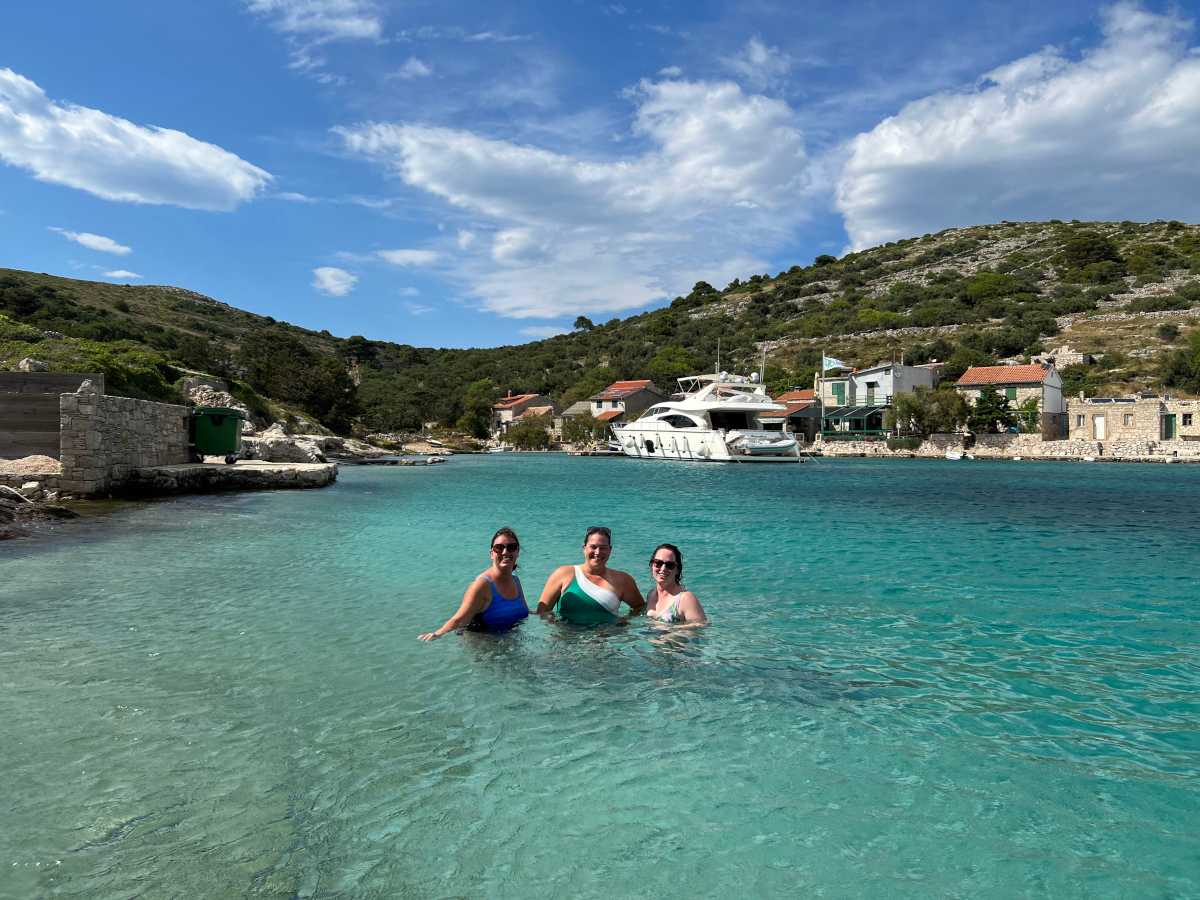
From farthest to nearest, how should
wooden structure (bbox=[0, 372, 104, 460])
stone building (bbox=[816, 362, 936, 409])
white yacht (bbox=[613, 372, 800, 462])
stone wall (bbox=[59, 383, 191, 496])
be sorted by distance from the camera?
stone building (bbox=[816, 362, 936, 409]) < white yacht (bbox=[613, 372, 800, 462]) < wooden structure (bbox=[0, 372, 104, 460]) < stone wall (bbox=[59, 383, 191, 496])

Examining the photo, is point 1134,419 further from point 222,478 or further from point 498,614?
point 498,614

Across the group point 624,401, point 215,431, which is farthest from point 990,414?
point 215,431

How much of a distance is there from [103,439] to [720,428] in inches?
1106

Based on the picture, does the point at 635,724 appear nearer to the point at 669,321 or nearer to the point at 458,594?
the point at 458,594

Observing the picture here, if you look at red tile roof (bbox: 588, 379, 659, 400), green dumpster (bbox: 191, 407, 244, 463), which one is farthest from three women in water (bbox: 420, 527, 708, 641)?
red tile roof (bbox: 588, 379, 659, 400)

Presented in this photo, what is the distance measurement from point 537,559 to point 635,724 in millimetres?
5762

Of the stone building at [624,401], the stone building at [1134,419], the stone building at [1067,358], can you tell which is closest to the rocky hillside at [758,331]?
the stone building at [1067,358]

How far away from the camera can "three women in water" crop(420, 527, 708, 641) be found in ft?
17.2

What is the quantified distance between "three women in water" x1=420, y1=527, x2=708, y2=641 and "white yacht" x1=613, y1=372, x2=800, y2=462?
3002cm

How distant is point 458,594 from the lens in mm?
7109

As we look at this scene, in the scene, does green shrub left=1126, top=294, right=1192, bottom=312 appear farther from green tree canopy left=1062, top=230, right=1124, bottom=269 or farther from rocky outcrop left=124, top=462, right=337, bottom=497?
rocky outcrop left=124, top=462, right=337, bottom=497

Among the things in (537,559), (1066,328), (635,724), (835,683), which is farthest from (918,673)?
(1066,328)

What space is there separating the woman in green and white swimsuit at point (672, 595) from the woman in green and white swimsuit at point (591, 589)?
1.02 feet

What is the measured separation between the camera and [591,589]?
555 centimetres
